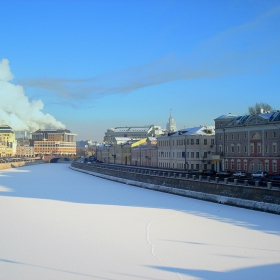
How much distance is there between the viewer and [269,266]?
1351 centimetres

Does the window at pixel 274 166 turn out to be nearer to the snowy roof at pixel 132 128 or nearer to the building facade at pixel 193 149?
the building facade at pixel 193 149

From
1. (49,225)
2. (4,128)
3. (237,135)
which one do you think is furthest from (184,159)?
(4,128)

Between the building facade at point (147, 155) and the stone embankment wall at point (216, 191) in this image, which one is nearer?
the stone embankment wall at point (216, 191)

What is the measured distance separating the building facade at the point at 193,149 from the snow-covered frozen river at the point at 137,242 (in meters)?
25.1

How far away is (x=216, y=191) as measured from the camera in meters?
29.5

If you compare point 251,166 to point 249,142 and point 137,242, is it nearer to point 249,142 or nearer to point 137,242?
point 249,142

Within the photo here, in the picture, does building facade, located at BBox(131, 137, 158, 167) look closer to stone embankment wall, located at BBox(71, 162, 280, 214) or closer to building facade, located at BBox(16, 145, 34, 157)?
stone embankment wall, located at BBox(71, 162, 280, 214)

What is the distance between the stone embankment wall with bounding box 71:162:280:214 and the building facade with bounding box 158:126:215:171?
9818 millimetres

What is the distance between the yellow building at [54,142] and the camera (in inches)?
7000

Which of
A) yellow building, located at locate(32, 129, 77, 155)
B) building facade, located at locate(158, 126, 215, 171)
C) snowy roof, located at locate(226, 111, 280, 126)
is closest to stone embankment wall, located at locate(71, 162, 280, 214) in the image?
building facade, located at locate(158, 126, 215, 171)

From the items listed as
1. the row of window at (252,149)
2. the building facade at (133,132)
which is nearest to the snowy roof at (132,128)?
the building facade at (133,132)

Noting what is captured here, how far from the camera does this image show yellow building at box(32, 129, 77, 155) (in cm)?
17781

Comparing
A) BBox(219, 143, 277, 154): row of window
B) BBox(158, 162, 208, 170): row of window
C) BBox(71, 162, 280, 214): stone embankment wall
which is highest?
BBox(219, 143, 277, 154): row of window

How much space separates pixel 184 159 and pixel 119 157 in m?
36.0
